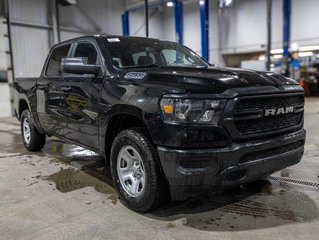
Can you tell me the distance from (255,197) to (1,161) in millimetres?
3976

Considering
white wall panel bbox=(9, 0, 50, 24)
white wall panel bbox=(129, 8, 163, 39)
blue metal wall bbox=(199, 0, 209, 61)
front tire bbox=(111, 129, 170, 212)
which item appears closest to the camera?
front tire bbox=(111, 129, 170, 212)

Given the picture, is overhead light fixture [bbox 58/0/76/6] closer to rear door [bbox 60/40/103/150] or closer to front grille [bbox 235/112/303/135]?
rear door [bbox 60/40/103/150]

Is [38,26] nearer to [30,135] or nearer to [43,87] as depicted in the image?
[30,135]

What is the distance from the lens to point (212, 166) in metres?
2.56

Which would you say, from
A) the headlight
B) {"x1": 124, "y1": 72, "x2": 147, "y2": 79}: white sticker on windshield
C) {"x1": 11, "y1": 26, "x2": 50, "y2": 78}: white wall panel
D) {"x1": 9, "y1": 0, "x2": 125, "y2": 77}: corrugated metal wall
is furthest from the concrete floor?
{"x1": 9, "y1": 0, "x2": 125, "y2": 77}: corrugated metal wall

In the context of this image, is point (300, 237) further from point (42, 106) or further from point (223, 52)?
point (223, 52)

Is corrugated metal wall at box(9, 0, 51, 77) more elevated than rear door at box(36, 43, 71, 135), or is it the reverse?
corrugated metal wall at box(9, 0, 51, 77)

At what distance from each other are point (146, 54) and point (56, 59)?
168cm

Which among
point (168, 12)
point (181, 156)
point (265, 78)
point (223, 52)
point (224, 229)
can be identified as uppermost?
point (168, 12)

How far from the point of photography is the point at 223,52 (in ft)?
72.6

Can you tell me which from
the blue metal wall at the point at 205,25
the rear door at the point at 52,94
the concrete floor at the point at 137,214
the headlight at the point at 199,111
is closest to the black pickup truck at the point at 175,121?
the headlight at the point at 199,111

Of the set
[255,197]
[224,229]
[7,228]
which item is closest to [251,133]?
[224,229]

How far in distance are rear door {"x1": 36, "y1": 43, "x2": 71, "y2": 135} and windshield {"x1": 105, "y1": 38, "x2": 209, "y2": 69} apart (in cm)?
96

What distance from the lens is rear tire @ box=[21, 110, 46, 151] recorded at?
5.62 m
